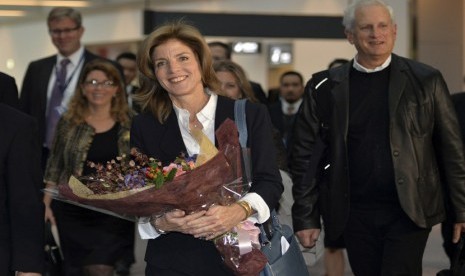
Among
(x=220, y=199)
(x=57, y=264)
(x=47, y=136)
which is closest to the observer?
(x=220, y=199)

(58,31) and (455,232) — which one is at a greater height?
(58,31)

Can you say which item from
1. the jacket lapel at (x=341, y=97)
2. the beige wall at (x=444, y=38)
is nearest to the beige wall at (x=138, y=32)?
the beige wall at (x=444, y=38)

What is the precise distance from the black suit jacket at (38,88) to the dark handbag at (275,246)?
4.56 meters

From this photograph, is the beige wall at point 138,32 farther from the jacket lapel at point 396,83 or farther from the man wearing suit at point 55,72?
the jacket lapel at point 396,83

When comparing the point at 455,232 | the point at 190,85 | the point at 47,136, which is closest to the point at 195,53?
the point at 190,85

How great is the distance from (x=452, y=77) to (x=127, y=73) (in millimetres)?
4854

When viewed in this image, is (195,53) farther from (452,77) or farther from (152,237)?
(452,77)

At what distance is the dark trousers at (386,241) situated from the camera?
5.69m

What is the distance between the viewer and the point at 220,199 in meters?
4.27

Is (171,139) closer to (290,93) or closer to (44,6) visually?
(44,6)

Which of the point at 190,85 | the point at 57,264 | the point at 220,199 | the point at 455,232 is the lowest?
the point at 57,264

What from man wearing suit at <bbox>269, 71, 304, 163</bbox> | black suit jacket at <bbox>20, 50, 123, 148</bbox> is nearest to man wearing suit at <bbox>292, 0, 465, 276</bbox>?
black suit jacket at <bbox>20, 50, 123, 148</bbox>

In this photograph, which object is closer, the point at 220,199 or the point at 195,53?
the point at 220,199

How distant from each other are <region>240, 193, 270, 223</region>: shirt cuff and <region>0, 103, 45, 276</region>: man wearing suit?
2.85 feet
